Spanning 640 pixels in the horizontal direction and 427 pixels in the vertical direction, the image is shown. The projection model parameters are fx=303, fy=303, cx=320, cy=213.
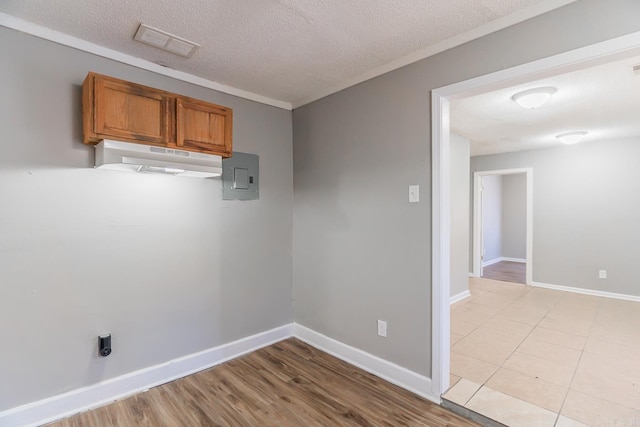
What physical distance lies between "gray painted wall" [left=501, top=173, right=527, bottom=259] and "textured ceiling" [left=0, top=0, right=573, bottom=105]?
7.29 meters

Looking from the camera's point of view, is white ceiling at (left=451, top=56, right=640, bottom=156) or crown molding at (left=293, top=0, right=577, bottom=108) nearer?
crown molding at (left=293, top=0, right=577, bottom=108)

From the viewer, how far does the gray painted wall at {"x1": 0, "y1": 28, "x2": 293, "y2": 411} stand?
6.10 feet

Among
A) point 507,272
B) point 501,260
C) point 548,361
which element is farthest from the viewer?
point 501,260

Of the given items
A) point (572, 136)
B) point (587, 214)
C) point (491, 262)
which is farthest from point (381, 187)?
point (491, 262)

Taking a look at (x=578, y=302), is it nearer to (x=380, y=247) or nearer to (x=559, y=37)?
(x=380, y=247)

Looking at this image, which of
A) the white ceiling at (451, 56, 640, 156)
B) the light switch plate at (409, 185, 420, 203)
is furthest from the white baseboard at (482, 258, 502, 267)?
the light switch plate at (409, 185, 420, 203)

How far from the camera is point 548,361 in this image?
270 cm

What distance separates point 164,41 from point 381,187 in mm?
1885

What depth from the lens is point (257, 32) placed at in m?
1.96

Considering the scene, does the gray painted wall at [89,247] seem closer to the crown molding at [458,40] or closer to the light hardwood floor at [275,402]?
the light hardwood floor at [275,402]

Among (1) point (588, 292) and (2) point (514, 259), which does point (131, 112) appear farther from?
(2) point (514, 259)

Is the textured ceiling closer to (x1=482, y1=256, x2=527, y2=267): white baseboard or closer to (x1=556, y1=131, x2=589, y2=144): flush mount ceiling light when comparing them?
(x1=556, y1=131, x2=589, y2=144): flush mount ceiling light

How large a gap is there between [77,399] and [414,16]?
128 inches

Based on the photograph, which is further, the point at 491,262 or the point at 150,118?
the point at 491,262
